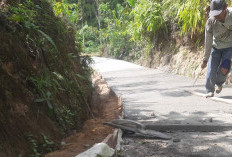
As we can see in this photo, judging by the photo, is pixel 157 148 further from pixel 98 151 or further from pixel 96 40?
pixel 96 40

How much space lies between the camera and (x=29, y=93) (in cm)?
390

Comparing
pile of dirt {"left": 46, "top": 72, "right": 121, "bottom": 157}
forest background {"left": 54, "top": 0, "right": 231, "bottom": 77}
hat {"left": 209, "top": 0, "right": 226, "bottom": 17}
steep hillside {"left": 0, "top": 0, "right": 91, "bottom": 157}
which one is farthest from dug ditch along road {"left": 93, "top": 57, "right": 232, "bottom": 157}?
forest background {"left": 54, "top": 0, "right": 231, "bottom": 77}

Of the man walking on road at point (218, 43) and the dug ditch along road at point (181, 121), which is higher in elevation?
the man walking on road at point (218, 43)

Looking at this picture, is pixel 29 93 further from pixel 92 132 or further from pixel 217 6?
pixel 217 6

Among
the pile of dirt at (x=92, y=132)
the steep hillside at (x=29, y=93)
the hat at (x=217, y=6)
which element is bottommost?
the pile of dirt at (x=92, y=132)

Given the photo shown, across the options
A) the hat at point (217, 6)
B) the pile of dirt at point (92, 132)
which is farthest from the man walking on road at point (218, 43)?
the pile of dirt at point (92, 132)

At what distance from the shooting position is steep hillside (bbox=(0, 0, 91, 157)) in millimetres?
3283

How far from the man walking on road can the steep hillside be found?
9.29 feet

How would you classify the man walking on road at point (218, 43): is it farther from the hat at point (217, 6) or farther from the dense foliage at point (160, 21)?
the dense foliage at point (160, 21)

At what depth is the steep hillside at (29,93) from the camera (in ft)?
10.8

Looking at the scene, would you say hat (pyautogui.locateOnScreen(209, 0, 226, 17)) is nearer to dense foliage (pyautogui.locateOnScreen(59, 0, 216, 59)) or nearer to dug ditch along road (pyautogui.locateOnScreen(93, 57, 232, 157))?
dug ditch along road (pyautogui.locateOnScreen(93, 57, 232, 157))

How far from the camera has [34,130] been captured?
11.8 feet

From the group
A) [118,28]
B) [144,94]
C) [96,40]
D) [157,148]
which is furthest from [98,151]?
[96,40]

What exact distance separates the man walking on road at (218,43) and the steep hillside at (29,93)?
9.29ft
